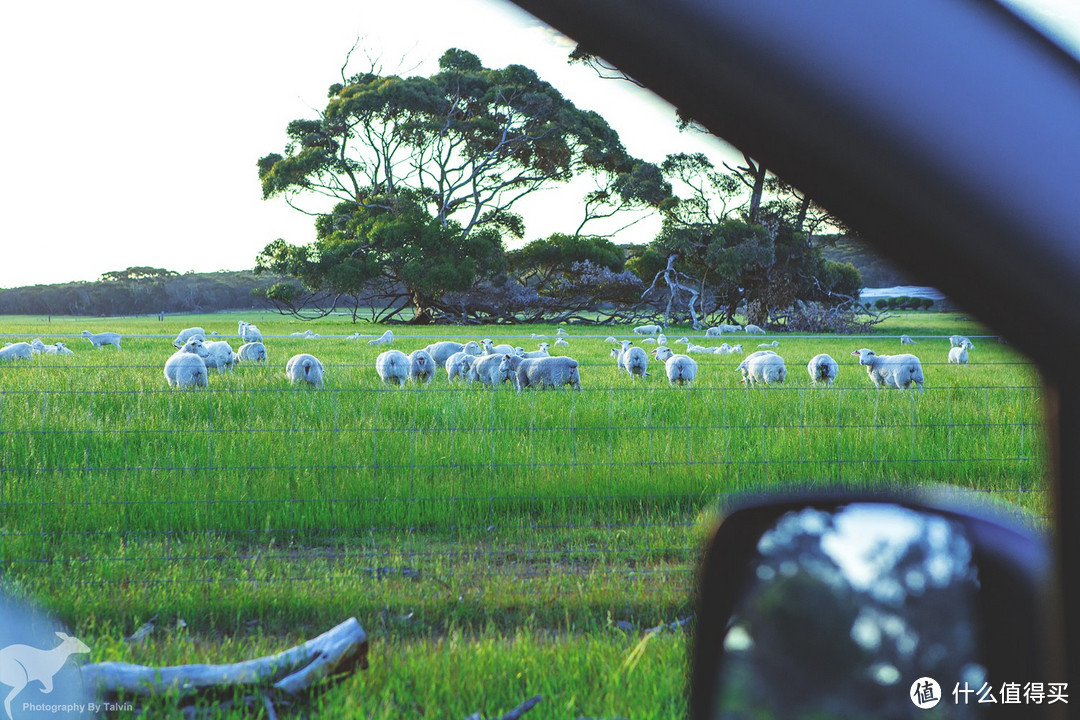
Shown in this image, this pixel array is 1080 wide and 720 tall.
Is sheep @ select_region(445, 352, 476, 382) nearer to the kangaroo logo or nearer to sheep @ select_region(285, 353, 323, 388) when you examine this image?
sheep @ select_region(285, 353, 323, 388)

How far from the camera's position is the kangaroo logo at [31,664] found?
245 centimetres

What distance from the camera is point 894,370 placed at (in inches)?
388

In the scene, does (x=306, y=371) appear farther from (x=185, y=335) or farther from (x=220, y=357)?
(x=185, y=335)

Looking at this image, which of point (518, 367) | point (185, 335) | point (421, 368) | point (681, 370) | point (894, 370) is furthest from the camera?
point (185, 335)

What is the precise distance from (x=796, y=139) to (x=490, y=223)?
111ft

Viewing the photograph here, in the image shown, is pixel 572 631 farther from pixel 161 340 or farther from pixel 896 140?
pixel 161 340

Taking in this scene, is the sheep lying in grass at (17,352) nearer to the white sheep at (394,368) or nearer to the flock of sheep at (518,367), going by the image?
the flock of sheep at (518,367)

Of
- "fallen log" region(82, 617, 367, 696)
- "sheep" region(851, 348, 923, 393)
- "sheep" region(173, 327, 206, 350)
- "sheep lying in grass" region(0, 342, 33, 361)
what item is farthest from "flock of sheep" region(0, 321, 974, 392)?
"fallen log" region(82, 617, 367, 696)

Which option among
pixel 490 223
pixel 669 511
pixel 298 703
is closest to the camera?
pixel 298 703

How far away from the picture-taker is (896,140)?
75 centimetres

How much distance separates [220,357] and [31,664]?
1033 centimetres

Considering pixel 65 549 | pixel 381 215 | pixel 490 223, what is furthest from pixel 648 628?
pixel 490 223

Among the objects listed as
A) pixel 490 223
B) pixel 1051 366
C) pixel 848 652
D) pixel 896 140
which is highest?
pixel 490 223

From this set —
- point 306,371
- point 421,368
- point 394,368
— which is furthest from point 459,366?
point 306,371
